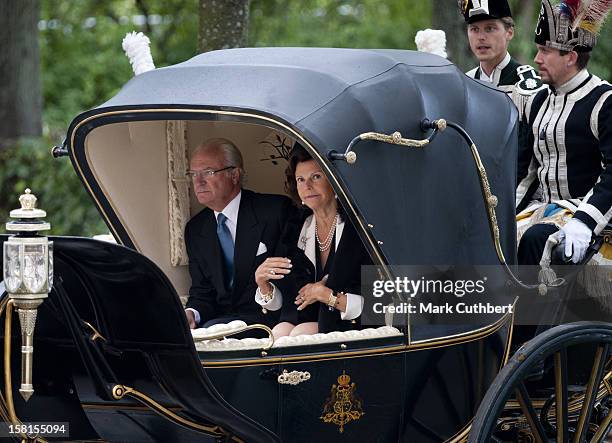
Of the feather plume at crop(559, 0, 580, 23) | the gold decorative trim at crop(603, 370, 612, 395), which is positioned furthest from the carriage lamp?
the feather plume at crop(559, 0, 580, 23)

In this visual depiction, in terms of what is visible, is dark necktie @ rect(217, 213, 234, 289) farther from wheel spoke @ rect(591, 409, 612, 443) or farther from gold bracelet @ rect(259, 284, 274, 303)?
wheel spoke @ rect(591, 409, 612, 443)

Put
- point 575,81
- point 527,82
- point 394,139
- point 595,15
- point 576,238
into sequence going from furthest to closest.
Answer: point 527,82 → point 575,81 → point 595,15 → point 576,238 → point 394,139

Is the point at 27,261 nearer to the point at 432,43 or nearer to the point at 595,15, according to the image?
the point at 432,43

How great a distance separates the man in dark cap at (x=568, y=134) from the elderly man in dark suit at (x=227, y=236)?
1.11 metres

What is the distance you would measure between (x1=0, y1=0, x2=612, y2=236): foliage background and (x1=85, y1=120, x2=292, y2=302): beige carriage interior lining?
10.0 m

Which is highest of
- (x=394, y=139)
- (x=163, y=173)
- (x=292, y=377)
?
(x=394, y=139)

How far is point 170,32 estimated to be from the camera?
17.5 metres

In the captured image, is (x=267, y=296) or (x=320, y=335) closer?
(x=320, y=335)

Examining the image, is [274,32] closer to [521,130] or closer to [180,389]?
[521,130]

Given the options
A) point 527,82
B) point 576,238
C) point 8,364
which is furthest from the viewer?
point 527,82

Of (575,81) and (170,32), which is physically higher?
(170,32)

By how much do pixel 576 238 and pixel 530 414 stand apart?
2.57 feet

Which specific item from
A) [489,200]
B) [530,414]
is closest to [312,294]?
[489,200]

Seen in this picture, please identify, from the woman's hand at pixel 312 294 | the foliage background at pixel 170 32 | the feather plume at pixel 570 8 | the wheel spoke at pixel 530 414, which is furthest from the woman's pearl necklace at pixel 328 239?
the foliage background at pixel 170 32
